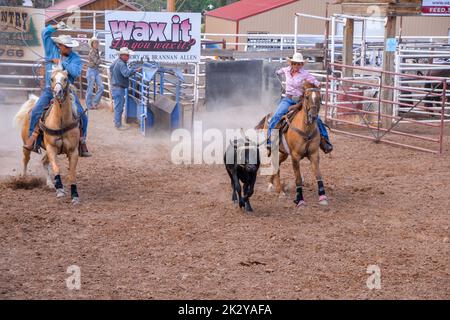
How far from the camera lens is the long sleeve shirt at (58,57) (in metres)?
8.41

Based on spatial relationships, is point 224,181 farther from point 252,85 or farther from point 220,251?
point 252,85

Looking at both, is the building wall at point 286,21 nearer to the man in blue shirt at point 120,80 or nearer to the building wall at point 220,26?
the building wall at point 220,26

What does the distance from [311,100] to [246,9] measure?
27.1 metres

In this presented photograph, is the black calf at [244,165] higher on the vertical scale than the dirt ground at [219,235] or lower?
higher

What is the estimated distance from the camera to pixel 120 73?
555 inches

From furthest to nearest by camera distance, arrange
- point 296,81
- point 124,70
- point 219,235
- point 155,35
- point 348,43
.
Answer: point 155,35 < point 348,43 < point 124,70 < point 296,81 < point 219,235

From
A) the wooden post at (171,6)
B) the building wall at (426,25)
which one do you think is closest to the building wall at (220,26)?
the building wall at (426,25)

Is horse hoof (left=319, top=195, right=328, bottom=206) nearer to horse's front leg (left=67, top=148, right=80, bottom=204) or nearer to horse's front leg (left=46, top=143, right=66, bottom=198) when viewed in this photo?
horse's front leg (left=67, top=148, right=80, bottom=204)

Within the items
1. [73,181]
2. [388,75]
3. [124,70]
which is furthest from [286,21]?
[73,181]

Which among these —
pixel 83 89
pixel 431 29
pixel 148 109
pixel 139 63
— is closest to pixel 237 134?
pixel 148 109

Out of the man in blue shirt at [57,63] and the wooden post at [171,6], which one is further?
the wooden post at [171,6]

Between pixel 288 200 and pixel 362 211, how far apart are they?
0.96 meters

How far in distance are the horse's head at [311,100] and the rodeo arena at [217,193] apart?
20 mm

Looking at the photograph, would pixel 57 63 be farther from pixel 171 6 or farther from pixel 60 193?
pixel 171 6
